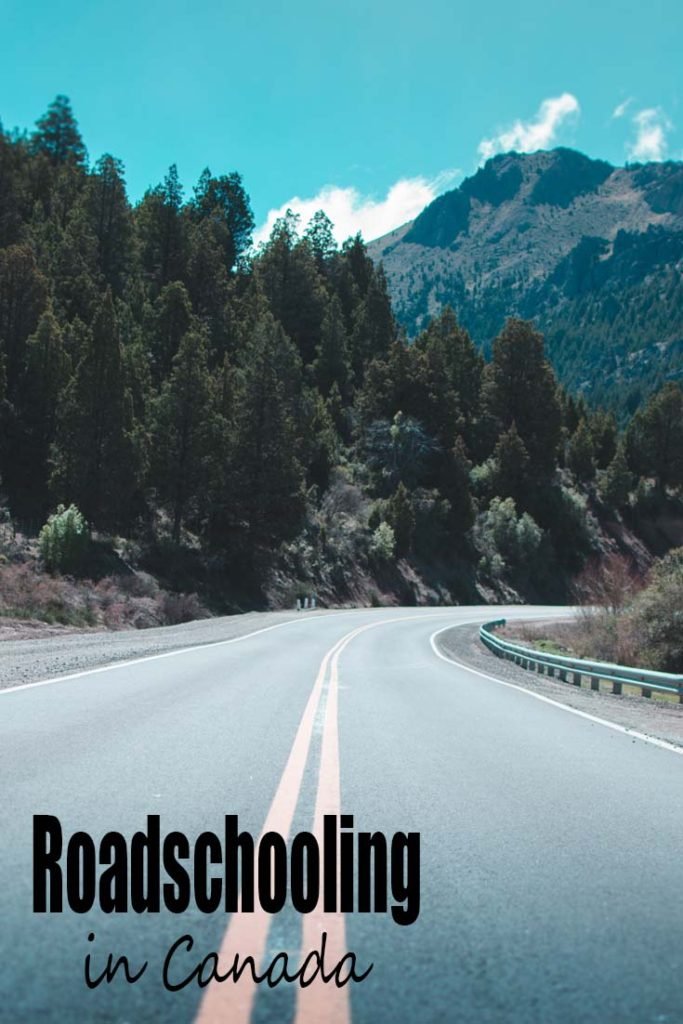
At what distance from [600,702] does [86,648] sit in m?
12.4

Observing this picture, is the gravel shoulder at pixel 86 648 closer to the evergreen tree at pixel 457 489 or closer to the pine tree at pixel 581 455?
the evergreen tree at pixel 457 489

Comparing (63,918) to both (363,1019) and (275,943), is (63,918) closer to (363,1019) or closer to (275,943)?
(275,943)

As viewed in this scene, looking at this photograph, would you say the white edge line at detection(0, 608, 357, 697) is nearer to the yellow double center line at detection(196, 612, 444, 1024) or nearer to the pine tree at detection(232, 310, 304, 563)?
the yellow double center line at detection(196, 612, 444, 1024)

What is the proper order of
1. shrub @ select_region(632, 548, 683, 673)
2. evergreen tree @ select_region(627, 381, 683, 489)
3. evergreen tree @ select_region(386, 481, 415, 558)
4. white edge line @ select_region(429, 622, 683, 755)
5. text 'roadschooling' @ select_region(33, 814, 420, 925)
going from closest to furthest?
text 'roadschooling' @ select_region(33, 814, 420, 925), white edge line @ select_region(429, 622, 683, 755), shrub @ select_region(632, 548, 683, 673), evergreen tree @ select_region(386, 481, 415, 558), evergreen tree @ select_region(627, 381, 683, 489)

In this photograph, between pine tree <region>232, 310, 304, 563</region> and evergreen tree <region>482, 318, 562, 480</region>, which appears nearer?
pine tree <region>232, 310, 304, 563</region>

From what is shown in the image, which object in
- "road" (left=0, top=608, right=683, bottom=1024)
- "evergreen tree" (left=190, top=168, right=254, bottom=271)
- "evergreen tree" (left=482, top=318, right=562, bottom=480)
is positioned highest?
"evergreen tree" (left=190, top=168, right=254, bottom=271)

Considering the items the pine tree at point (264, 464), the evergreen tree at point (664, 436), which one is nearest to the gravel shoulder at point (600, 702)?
the pine tree at point (264, 464)

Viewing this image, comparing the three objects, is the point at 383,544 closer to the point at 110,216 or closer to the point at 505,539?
the point at 505,539

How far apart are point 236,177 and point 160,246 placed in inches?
1066

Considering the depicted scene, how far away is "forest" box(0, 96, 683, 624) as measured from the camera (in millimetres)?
43125

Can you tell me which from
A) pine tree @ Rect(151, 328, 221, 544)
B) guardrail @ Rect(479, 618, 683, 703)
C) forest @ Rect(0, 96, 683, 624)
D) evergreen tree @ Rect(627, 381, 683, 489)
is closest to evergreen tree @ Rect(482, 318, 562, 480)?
forest @ Rect(0, 96, 683, 624)

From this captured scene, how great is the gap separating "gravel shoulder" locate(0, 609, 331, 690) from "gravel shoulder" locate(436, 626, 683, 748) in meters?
8.22

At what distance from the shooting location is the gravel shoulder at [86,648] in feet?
45.5

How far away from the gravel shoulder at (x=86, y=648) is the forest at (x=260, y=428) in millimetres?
8953
